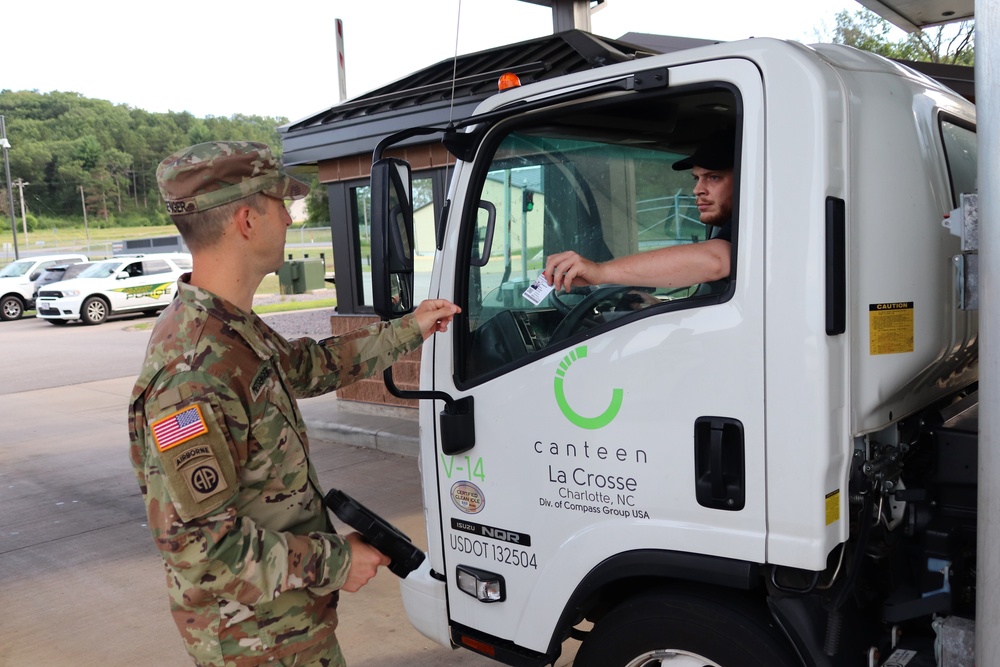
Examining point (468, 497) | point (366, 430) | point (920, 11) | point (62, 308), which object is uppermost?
point (920, 11)

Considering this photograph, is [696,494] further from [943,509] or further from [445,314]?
[445,314]

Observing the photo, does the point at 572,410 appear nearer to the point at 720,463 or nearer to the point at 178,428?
the point at 720,463

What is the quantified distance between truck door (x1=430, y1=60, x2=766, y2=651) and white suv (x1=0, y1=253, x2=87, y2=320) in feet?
82.7

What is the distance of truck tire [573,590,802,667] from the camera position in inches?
78.9

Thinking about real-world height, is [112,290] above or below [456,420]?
below

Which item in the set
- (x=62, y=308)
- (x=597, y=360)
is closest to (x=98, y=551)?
(x=597, y=360)

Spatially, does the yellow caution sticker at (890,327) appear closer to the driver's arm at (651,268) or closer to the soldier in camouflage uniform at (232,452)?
the driver's arm at (651,268)

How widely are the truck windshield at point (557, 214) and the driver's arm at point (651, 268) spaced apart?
0.09 metres

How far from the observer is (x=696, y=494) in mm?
2021

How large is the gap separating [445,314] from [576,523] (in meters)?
0.70

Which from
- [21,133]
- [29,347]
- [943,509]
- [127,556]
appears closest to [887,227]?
[943,509]

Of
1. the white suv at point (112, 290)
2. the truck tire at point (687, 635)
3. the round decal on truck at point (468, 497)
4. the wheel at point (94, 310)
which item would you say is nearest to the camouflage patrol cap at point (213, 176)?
the round decal on truck at point (468, 497)

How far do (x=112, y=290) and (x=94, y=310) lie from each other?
26.2 inches

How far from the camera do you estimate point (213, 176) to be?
72.2 inches
